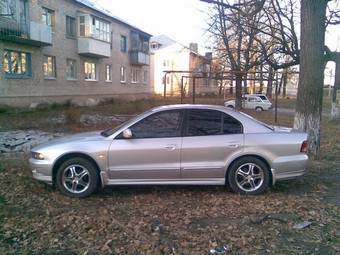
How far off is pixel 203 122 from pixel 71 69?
2312 centimetres

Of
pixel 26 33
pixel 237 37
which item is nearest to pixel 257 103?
pixel 237 37

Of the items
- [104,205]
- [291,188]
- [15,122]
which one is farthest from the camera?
[15,122]

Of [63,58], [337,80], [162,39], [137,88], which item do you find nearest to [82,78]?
[63,58]

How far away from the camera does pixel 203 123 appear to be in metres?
5.59

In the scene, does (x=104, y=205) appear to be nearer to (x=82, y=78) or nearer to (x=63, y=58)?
(x=63, y=58)

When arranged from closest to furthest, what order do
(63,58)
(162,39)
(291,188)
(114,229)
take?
1. (114,229)
2. (291,188)
3. (63,58)
4. (162,39)

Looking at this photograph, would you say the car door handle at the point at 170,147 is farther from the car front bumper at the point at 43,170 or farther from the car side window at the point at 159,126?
the car front bumper at the point at 43,170

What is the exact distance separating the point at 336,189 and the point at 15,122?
1396 cm

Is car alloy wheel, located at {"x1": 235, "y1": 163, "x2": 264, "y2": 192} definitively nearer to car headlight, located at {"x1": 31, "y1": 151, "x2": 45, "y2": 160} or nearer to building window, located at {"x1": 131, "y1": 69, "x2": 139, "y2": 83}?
car headlight, located at {"x1": 31, "y1": 151, "x2": 45, "y2": 160}

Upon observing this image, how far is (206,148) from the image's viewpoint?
17.7 feet

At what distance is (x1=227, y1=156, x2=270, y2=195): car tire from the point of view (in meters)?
5.48

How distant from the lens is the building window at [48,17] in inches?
905

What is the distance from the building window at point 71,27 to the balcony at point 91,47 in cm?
61

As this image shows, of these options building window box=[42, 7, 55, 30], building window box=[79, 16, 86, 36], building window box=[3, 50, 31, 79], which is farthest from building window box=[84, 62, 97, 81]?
building window box=[3, 50, 31, 79]
